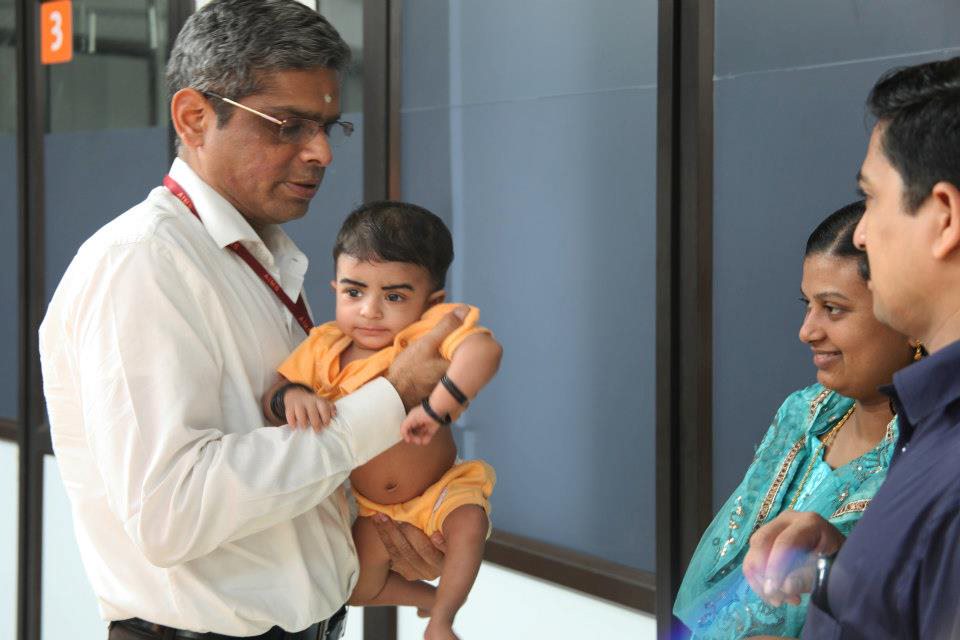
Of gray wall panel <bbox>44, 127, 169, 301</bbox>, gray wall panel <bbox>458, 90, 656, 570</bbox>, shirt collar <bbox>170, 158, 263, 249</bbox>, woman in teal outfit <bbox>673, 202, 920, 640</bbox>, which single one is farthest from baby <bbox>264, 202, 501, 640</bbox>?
gray wall panel <bbox>44, 127, 169, 301</bbox>

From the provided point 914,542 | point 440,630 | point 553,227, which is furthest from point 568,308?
point 914,542

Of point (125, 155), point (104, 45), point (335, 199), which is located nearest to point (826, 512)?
point (335, 199)

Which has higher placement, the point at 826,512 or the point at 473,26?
the point at 473,26

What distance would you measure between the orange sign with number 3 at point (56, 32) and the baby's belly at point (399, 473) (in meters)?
3.39

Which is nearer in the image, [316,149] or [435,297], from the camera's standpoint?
[316,149]

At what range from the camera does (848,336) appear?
73.9 inches

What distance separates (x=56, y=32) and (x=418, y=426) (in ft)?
12.2

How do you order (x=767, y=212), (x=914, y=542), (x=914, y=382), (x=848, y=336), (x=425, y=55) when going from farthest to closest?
(x=425, y=55), (x=767, y=212), (x=848, y=336), (x=914, y=382), (x=914, y=542)

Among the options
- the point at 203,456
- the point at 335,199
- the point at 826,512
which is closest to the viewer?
the point at 203,456

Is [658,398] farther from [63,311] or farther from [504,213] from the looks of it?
[63,311]

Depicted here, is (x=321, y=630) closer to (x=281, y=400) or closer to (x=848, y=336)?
(x=281, y=400)

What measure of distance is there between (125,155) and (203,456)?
3.18m

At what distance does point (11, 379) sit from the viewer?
5039 millimetres

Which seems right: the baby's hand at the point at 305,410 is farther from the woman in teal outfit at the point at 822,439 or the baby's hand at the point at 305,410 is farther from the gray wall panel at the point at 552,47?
the gray wall panel at the point at 552,47
